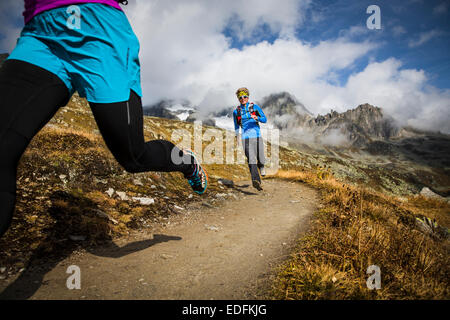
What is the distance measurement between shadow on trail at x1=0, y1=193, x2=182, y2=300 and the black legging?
3.11 feet

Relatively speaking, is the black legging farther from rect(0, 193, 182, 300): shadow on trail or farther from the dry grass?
the dry grass

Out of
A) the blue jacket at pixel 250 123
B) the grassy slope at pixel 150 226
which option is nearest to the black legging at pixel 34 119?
the grassy slope at pixel 150 226

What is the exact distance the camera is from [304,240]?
306 cm

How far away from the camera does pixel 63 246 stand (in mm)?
2795

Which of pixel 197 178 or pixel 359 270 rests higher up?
pixel 197 178

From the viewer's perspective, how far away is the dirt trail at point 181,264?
1.99m

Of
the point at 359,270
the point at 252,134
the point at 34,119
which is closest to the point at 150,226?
the point at 34,119

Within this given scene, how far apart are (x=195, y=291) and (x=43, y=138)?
18.3ft

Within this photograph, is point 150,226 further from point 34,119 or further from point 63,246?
point 34,119

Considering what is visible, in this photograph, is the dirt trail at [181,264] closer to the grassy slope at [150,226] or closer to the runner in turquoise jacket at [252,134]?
the grassy slope at [150,226]

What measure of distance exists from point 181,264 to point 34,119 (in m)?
2.08

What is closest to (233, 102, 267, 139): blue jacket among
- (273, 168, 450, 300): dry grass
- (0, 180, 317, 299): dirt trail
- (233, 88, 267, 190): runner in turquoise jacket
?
(233, 88, 267, 190): runner in turquoise jacket

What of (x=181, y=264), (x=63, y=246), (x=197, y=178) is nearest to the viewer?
(x=181, y=264)
